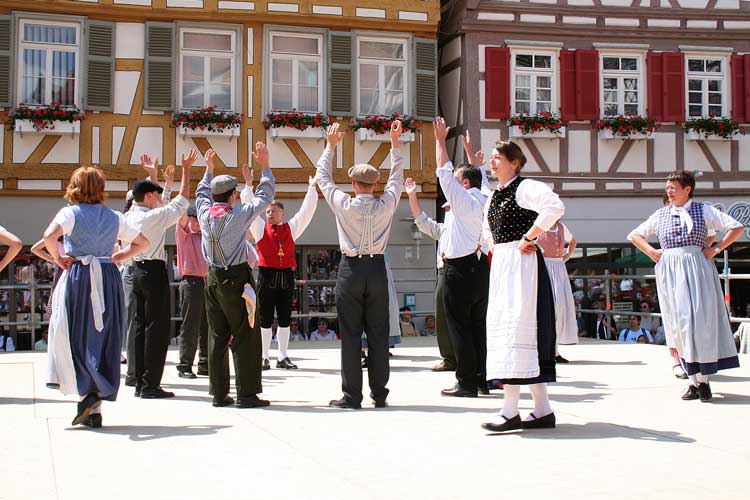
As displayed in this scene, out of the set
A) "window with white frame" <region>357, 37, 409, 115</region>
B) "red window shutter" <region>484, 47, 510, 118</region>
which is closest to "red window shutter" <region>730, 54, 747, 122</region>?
"red window shutter" <region>484, 47, 510, 118</region>

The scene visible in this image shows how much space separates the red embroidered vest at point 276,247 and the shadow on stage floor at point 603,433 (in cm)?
451

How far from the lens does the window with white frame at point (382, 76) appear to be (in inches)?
749

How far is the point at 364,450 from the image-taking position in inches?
197

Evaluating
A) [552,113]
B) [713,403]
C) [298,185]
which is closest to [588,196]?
[552,113]

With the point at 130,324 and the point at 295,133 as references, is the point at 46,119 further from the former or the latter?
the point at 130,324

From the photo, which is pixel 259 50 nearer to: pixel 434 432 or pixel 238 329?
pixel 238 329

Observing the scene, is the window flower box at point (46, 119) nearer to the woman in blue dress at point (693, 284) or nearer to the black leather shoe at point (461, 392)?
the black leather shoe at point (461, 392)

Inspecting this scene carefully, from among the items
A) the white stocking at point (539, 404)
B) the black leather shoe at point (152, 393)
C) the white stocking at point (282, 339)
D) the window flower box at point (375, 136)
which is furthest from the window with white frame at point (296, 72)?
the white stocking at point (539, 404)

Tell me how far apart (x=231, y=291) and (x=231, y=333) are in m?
0.32

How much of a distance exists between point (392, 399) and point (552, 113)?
44.1ft

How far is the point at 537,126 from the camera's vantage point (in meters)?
19.4

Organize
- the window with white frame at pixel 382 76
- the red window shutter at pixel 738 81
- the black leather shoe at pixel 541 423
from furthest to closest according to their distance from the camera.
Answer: the red window shutter at pixel 738 81 → the window with white frame at pixel 382 76 → the black leather shoe at pixel 541 423

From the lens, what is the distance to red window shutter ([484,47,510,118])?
758 inches

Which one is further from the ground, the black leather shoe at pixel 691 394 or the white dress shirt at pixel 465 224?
the white dress shirt at pixel 465 224
